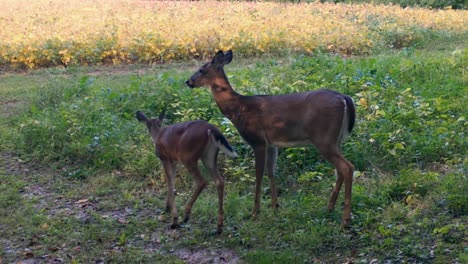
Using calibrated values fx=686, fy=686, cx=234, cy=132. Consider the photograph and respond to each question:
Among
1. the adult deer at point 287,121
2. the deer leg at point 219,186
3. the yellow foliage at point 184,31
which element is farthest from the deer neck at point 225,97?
the yellow foliage at point 184,31

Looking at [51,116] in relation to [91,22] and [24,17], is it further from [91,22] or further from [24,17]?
[24,17]

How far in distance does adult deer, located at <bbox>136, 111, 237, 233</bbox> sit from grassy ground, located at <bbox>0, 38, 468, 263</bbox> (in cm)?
30

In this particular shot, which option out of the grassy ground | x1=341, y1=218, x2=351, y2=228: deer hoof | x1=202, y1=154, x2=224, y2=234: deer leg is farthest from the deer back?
x1=341, y1=218, x2=351, y2=228: deer hoof

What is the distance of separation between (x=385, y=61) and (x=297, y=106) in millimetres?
5242

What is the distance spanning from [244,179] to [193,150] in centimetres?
125

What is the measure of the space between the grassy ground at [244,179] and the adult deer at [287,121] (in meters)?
0.43

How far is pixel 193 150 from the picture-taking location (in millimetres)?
6684

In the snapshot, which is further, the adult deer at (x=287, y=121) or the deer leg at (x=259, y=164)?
the deer leg at (x=259, y=164)

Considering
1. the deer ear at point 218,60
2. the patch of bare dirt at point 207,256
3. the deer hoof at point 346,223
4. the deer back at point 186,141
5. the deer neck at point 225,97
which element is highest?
the deer ear at point 218,60

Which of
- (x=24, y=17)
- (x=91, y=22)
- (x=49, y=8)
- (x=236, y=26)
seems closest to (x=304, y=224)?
(x=236, y=26)

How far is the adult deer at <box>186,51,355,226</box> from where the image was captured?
6.49 m

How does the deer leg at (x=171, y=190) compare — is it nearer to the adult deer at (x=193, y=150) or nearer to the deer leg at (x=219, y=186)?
the adult deer at (x=193, y=150)

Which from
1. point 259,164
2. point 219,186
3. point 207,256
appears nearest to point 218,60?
point 259,164

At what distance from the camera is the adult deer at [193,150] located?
6.62m
